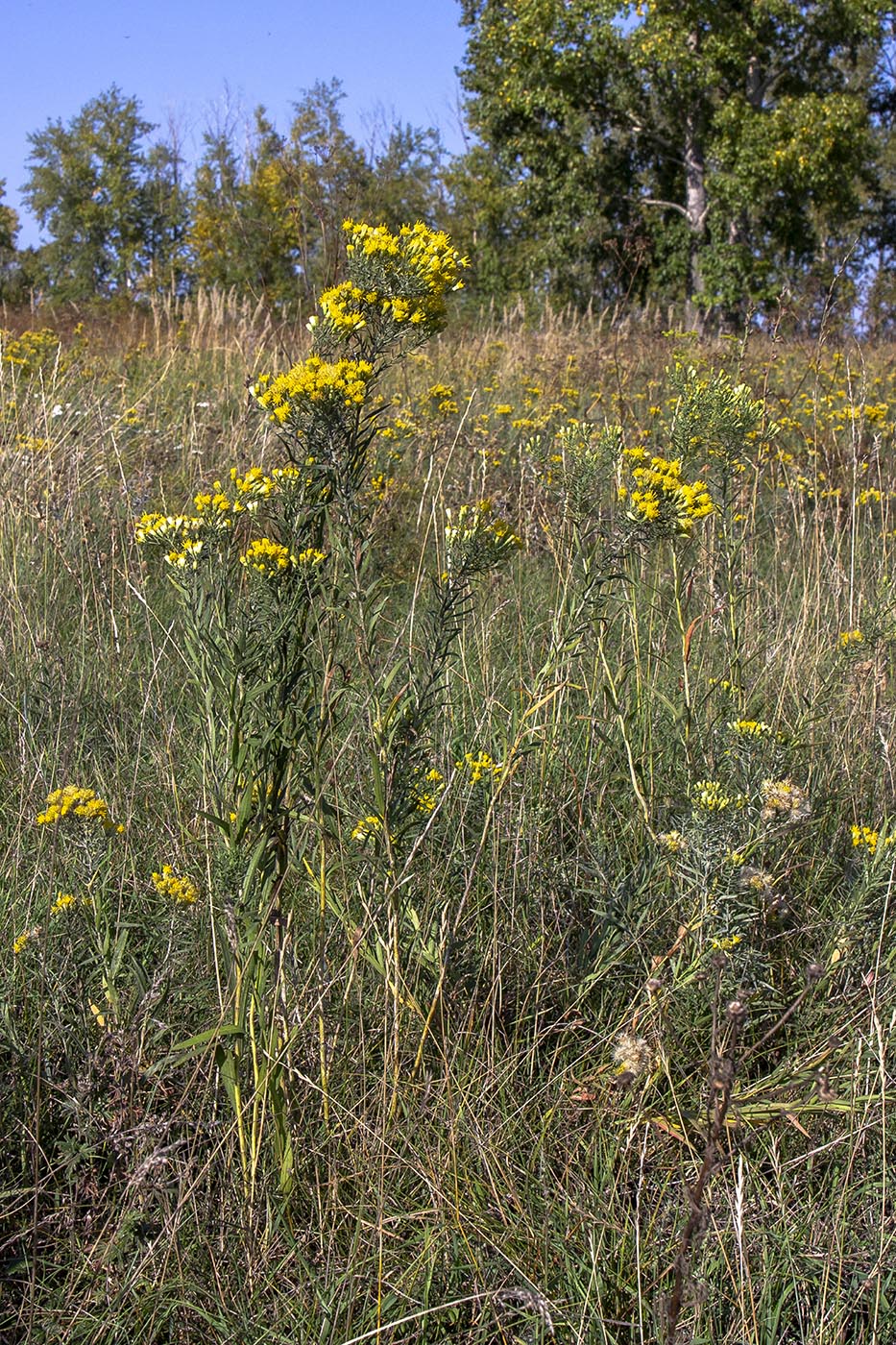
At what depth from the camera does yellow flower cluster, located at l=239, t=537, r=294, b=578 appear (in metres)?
1.47

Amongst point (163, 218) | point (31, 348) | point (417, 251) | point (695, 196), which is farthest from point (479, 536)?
point (163, 218)

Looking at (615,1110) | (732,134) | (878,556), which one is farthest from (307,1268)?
(732,134)

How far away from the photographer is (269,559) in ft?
4.94

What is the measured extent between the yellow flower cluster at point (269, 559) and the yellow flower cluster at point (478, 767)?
65 centimetres

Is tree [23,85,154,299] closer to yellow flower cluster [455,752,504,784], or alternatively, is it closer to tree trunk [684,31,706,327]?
tree trunk [684,31,706,327]

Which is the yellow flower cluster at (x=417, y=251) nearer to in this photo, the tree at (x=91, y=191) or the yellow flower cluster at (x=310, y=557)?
the yellow flower cluster at (x=310, y=557)

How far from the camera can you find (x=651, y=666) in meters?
2.65

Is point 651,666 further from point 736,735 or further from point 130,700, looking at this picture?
point 130,700

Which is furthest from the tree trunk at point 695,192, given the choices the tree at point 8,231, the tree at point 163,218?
the tree at point 8,231

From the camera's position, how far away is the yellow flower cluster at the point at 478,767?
2.02 meters

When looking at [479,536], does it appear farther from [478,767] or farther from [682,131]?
[682,131]

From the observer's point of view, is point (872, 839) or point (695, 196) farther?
point (695, 196)

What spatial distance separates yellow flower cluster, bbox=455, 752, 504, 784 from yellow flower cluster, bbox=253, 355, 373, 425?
0.78 metres

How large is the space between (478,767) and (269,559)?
2.37 feet
